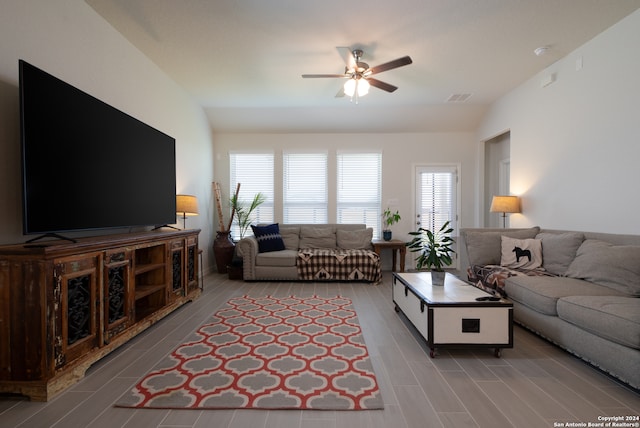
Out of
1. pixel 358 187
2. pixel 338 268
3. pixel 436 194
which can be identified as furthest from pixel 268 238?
pixel 436 194

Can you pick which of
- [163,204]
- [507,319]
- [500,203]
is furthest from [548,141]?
[163,204]

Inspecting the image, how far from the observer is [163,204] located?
126 inches

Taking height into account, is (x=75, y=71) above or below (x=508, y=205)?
above

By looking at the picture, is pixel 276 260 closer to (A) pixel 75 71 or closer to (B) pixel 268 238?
(B) pixel 268 238

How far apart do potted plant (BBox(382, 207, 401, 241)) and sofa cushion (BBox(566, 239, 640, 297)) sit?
9.03ft

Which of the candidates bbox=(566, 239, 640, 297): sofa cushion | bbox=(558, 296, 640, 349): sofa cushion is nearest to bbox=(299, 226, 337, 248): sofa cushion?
bbox=(566, 239, 640, 297): sofa cushion

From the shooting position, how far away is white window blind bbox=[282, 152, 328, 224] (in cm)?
571

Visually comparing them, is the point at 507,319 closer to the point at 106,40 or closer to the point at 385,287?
the point at 385,287

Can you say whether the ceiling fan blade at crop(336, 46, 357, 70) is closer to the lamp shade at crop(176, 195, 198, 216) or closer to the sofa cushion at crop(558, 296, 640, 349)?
the lamp shade at crop(176, 195, 198, 216)

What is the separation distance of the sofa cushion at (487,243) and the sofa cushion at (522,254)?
11cm

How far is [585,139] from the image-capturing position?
3.25 meters

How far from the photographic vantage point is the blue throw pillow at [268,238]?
4.81m

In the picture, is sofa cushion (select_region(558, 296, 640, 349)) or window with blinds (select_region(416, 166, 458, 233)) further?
window with blinds (select_region(416, 166, 458, 233))

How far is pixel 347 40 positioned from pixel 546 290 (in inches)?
120
